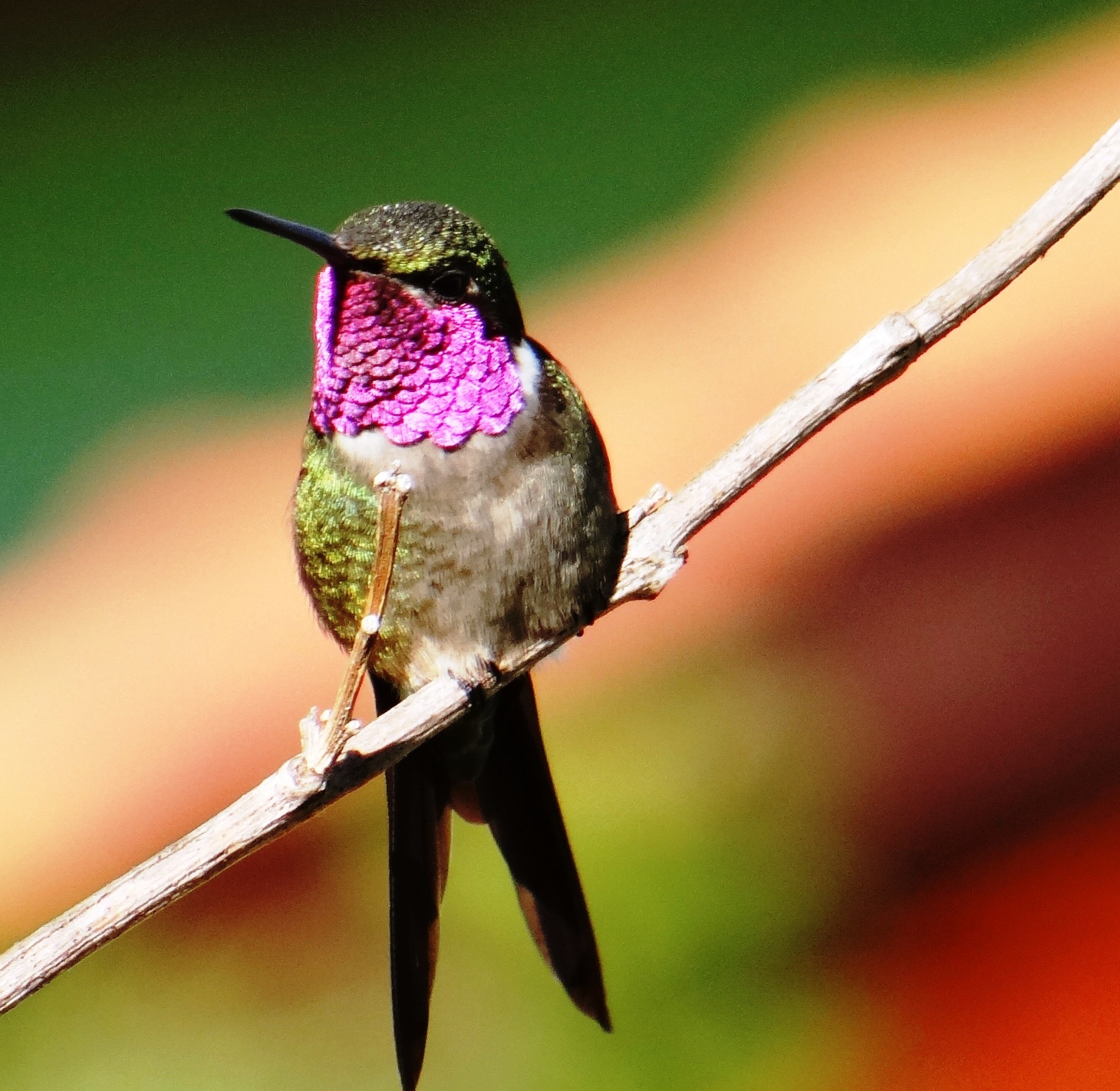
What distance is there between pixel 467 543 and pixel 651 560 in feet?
0.61

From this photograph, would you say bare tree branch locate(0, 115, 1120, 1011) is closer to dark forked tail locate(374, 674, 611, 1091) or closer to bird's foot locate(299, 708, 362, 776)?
bird's foot locate(299, 708, 362, 776)

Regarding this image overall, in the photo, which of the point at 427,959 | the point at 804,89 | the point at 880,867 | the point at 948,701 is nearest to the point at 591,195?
the point at 804,89

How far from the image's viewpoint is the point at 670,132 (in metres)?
2.67

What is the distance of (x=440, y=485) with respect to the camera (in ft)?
4.43

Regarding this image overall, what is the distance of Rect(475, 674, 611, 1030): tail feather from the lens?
1479 mm

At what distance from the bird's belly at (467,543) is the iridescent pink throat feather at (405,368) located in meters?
0.02

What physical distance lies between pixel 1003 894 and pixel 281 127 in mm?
1897

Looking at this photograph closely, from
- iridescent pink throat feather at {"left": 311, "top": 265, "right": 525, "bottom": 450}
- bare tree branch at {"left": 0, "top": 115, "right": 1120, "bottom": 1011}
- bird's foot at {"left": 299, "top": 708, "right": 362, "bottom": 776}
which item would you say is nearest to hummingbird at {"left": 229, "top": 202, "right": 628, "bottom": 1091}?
iridescent pink throat feather at {"left": 311, "top": 265, "right": 525, "bottom": 450}

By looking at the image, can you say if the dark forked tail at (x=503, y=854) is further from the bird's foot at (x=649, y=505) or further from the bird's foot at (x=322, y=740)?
the bird's foot at (x=322, y=740)

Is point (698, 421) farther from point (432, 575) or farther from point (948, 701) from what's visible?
point (432, 575)

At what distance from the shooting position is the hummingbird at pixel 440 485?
1301mm

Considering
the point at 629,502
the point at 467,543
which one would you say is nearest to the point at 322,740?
the point at 467,543

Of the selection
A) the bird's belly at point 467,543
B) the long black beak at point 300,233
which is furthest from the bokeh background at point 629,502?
the long black beak at point 300,233

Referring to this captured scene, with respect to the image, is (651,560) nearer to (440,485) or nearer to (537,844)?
(440,485)
